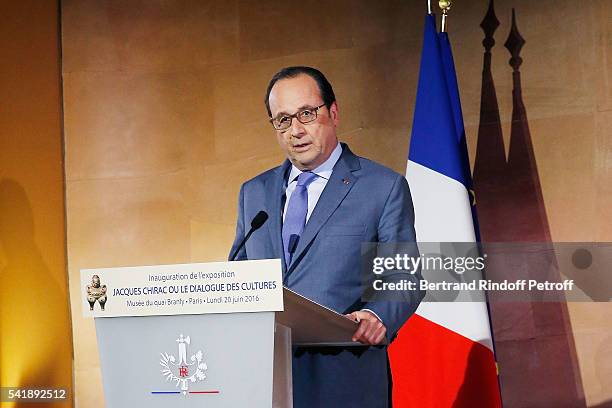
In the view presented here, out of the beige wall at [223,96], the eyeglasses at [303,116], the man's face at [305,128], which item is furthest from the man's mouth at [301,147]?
the beige wall at [223,96]

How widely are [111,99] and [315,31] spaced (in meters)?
1.33

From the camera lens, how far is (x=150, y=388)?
2.27m

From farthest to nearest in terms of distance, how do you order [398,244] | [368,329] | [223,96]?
[223,96], [398,244], [368,329]

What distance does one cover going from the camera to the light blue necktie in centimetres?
385

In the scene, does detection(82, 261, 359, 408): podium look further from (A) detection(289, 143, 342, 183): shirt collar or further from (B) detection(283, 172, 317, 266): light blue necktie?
(A) detection(289, 143, 342, 183): shirt collar

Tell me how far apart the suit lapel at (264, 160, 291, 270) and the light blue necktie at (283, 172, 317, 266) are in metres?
0.04

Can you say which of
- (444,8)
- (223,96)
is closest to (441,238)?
(444,8)

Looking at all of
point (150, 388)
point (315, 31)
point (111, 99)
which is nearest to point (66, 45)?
point (111, 99)

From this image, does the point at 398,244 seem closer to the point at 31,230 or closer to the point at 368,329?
the point at 368,329

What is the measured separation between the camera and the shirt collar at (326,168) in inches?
165

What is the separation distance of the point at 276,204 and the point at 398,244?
0.65 metres

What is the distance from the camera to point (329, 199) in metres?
3.90

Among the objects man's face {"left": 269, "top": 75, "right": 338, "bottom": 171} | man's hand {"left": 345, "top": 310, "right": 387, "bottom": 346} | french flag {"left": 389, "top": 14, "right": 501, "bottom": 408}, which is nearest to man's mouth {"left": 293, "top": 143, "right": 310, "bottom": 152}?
man's face {"left": 269, "top": 75, "right": 338, "bottom": 171}

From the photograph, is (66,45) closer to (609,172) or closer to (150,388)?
(609,172)
